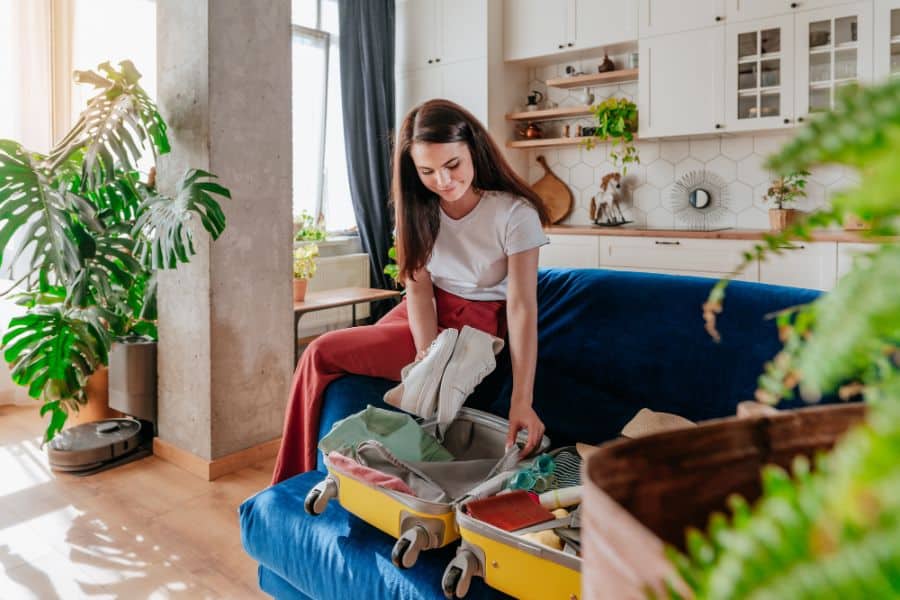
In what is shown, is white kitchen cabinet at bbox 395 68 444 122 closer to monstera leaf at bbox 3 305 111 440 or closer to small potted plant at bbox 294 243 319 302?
small potted plant at bbox 294 243 319 302

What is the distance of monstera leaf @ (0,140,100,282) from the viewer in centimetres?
239

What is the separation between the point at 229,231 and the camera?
2674 mm

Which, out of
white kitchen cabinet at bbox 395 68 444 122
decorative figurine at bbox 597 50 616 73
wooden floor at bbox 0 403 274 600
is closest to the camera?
wooden floor at bbox 0 403 274 600

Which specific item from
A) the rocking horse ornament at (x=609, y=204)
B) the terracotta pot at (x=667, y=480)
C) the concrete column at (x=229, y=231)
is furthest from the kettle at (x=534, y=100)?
the terracotta pot at (x=667, y=480)

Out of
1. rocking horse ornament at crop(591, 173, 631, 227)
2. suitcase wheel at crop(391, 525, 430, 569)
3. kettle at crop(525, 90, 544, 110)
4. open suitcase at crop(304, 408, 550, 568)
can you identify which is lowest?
suitcase wheel at crop(391, 525, 430, 569)

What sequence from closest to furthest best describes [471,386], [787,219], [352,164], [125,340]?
[471,386]
[125,340]
[787,219]
[352,164]

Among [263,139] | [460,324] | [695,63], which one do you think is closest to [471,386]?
[460,324]

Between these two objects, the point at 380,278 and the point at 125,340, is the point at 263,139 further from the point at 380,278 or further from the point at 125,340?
the point at 380,278

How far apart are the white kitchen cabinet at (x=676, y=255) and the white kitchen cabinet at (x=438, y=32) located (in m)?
1.80

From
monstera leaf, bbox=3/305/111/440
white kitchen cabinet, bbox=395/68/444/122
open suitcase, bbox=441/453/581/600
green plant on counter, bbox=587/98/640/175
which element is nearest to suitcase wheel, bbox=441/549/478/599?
open suitcase, bbox=441/453/581/600

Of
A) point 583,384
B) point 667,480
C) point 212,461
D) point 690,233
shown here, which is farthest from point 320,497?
point 690,233

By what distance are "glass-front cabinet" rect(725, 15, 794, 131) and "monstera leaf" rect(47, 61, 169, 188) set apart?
3262mm

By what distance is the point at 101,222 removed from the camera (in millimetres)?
2727

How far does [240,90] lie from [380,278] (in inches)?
111
